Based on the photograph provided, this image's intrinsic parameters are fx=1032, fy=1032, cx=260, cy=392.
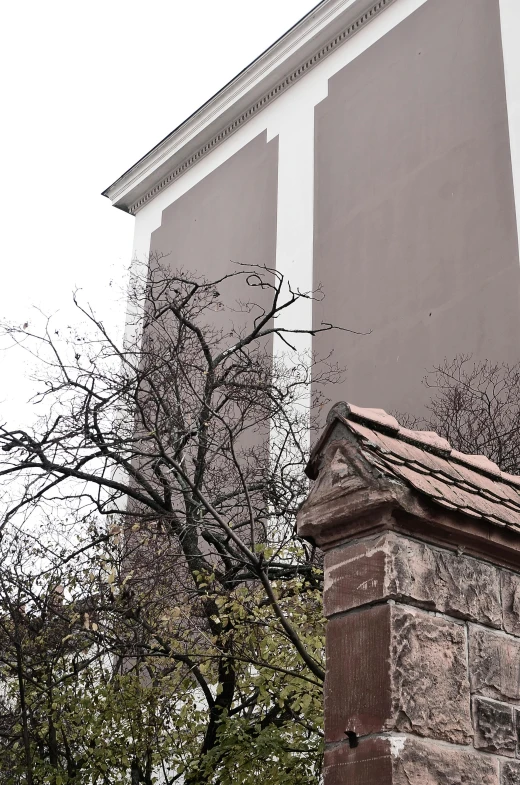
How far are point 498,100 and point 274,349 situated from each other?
448 cm

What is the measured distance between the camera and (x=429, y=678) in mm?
3207

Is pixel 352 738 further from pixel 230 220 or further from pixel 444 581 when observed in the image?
pixel 230 220

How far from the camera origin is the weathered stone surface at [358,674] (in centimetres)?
312

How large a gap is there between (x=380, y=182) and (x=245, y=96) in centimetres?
429

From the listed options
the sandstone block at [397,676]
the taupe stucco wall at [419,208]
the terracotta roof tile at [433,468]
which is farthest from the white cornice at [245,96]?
the sandstone block at [397,676]

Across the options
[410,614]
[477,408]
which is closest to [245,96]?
[477,408]

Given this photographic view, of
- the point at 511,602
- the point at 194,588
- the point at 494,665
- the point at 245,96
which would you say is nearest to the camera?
the point at 494,665

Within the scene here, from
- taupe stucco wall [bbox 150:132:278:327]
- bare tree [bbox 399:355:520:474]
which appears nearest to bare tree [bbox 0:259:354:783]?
bare tree [bbox 399:355:520:474]

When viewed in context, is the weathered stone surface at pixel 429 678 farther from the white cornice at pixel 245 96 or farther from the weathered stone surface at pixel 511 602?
the white cornice at pixel 245 96

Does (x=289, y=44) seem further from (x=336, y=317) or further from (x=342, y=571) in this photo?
(x=342, y=571)

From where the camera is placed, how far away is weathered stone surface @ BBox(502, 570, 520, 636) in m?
3.58

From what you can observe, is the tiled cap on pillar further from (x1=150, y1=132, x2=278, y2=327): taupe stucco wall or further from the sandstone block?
(x1=150, y1=132, x2=278, y2=327): taupe stucco wall

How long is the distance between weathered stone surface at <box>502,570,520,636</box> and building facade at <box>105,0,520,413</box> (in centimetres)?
786

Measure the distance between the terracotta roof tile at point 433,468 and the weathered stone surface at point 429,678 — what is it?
16.1 inches
